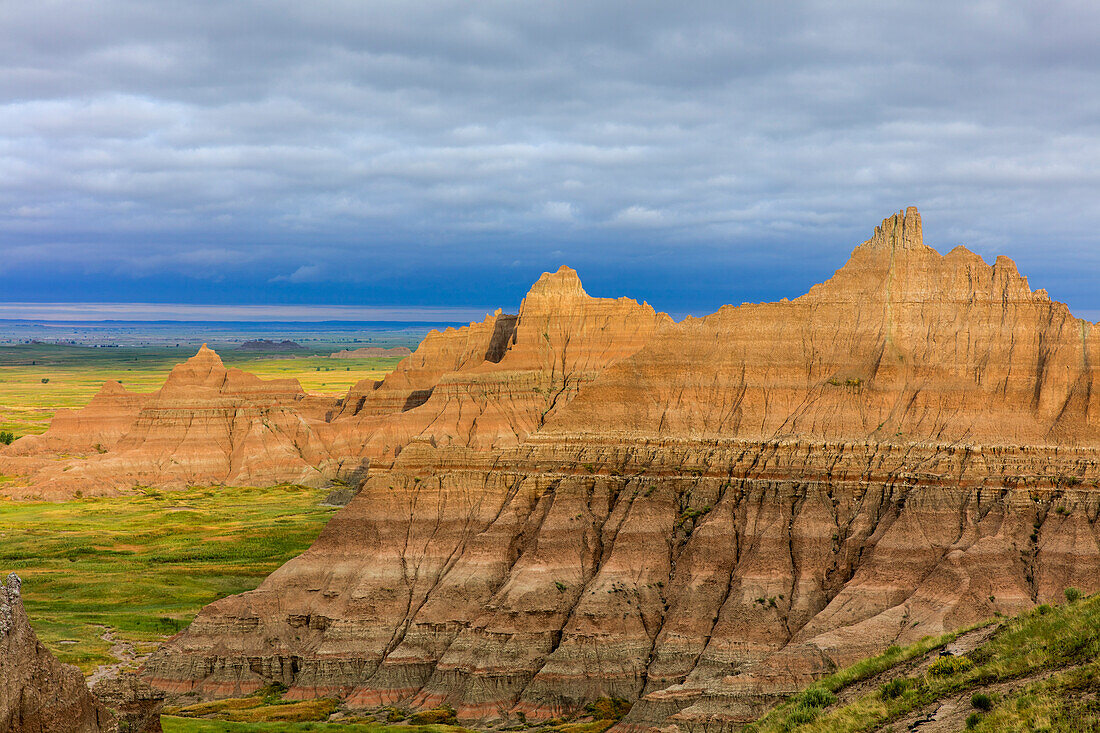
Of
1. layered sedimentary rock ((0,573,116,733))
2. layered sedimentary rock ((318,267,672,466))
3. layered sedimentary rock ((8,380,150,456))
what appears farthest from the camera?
layered sedimentary rock ((8,380,150,456))

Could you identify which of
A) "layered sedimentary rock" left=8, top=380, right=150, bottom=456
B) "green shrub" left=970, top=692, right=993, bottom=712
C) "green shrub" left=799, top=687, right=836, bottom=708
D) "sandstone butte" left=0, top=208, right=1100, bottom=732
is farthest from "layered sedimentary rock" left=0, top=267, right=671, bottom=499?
"green shrub" left=970, top=692, right=993, bottom=712

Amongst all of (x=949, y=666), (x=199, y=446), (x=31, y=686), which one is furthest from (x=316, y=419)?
(x=949, y=666)

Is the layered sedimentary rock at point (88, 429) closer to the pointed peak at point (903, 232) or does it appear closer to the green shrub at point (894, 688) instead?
the pointed peak at point (903, 232)

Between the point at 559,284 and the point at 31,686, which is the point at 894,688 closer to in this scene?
the point at 31,686

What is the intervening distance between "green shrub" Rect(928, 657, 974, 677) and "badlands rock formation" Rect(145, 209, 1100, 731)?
72.1ft

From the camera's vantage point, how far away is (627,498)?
7756 cm

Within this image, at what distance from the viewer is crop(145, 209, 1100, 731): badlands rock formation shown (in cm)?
6531

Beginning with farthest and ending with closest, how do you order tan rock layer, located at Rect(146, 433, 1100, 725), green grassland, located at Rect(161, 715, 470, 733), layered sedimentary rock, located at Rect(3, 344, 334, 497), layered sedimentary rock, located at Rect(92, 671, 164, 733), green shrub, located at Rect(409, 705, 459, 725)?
layered sedimentary rock, located at Rect(3, 344, 334, 497) < green shrub, located at Rect(409, 705, 459, 725) < tan rock layer, located at Rect(146, 433, 1100, 725) < green grassland, located at Rect(161, 715, 470, 733) < layered sedimentary rock, located at Rect(92, 671, 164, 733)

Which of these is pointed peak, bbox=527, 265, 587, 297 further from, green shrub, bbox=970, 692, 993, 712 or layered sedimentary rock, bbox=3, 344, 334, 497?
green shrub, bbox=970, 692, 993, 712

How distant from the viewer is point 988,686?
104 ft

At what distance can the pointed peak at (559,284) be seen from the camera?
471 ft

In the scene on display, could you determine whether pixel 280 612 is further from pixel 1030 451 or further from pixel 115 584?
pixel 1030 451

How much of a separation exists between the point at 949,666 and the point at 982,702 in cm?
455

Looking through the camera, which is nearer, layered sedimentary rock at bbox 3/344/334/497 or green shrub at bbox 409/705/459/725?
green shrub at bbox 409/705/459/725
